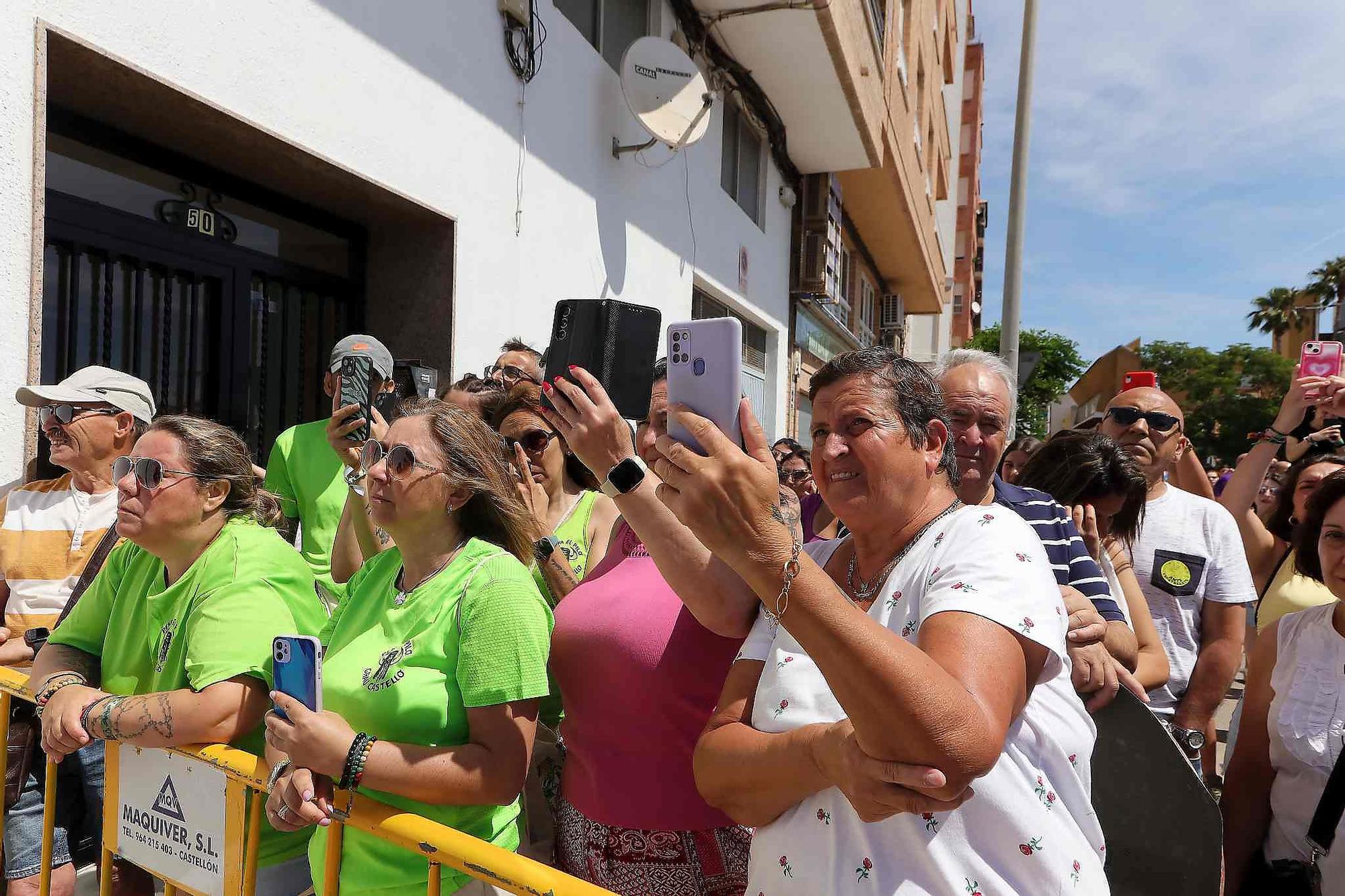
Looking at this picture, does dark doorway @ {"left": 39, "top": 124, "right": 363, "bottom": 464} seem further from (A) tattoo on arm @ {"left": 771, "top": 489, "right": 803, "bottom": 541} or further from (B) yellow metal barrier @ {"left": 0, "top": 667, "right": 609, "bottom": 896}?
(A) tattoo on arm @ {"left": 771, "top": 489, "right": 803, "bottom": 541}

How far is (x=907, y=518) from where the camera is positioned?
4.93 feet

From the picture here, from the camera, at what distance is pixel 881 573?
59.5 inches

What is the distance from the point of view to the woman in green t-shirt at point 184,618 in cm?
201

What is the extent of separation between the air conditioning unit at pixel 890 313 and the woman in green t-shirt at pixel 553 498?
2155cm

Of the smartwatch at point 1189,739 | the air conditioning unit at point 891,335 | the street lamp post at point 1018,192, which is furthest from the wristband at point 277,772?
the air conditioning unit at point 891,335

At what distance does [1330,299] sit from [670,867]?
52.1 metres

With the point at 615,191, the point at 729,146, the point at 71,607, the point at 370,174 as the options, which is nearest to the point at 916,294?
the point at 729,146

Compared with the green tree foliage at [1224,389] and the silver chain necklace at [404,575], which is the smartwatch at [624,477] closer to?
the silver chain necklace at [404,575]

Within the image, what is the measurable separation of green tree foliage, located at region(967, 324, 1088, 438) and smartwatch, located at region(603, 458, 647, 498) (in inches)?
A: 1230

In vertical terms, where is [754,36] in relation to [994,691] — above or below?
above

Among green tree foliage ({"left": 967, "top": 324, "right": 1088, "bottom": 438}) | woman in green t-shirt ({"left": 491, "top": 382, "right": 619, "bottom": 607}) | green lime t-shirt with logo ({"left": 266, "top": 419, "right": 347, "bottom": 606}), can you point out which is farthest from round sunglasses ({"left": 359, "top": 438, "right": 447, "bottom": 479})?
green tree foliage ({"left": 967, "top": 324, "right": 1088, "bottom": 438})

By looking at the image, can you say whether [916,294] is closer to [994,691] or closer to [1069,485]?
[1069,485]

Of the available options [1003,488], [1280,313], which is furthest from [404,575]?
[1280,313]

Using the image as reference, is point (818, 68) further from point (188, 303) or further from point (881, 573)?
point (881, 573)
